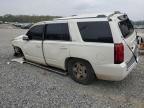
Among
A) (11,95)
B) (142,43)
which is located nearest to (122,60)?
(11,95)

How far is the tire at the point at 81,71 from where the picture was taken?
203 inches

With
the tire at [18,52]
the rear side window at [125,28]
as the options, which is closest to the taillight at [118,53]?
the rear side window at [125,28]

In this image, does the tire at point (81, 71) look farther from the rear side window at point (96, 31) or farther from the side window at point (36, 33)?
the side window at point (36, 33)

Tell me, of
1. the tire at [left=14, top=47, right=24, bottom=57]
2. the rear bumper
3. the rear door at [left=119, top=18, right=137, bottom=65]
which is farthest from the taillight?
the tire at [left=14, top=47, right=24, bottom=57]

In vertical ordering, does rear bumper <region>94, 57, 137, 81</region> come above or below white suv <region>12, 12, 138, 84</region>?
below

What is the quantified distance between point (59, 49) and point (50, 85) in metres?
1.07

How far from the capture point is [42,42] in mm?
6277

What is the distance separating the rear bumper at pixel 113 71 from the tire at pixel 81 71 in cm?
28

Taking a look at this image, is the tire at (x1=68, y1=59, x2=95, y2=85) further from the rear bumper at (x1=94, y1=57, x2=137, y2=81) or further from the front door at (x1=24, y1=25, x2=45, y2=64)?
the front door at (x1=24, y1=25, x2=45, y2=64)

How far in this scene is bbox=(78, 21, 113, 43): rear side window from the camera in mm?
4598

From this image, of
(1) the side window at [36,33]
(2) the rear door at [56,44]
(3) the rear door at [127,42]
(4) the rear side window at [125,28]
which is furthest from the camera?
(1) the side window at [36,33]

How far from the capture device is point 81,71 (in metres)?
5.36

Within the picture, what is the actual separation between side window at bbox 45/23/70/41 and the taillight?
1523 millimetres

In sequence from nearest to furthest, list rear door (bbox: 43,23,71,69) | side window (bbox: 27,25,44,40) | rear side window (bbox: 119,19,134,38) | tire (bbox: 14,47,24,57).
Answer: rear side window (bbox: 119,19,134,38) < rear door (bbox: 43,23,71,69) < side window (bbox: 27,25,44,40) < tire (bbox: 14,47,24,57)
